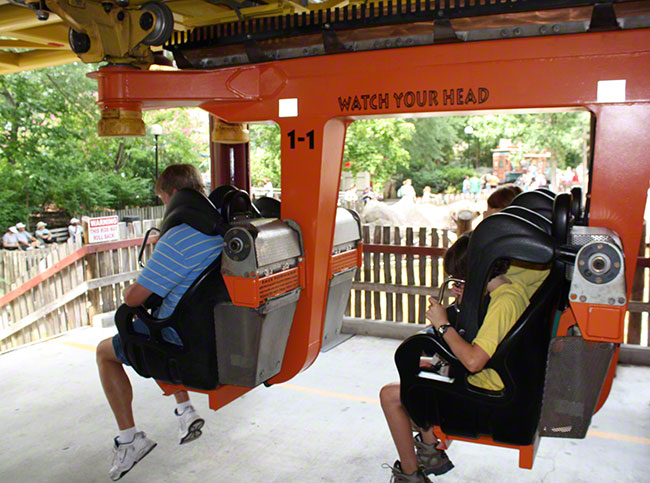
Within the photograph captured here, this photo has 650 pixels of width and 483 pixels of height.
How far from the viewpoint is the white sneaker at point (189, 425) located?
405 centimetres

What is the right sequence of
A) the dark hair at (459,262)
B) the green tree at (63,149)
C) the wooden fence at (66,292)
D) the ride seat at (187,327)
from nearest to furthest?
the dark hair at (459,262), the ride seat at (187,327), the wooden fence at (66,292), the green tree at (63,149)

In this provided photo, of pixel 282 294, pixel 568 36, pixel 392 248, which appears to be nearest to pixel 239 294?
pixel 282 294

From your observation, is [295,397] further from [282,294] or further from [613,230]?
[613,230]

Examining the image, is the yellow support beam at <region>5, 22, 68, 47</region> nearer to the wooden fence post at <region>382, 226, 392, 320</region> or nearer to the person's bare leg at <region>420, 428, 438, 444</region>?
the wooden fence post at <region>382, 226, 392, 320</region>

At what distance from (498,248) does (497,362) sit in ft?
1.66

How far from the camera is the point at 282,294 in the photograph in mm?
3150

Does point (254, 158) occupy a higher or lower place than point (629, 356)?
higher

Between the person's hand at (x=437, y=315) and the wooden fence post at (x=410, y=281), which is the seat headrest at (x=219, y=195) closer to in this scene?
the person's hand at (x=437, y=315)

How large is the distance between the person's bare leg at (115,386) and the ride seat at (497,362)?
5.93ft

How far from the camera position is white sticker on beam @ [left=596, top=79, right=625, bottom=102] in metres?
2.53

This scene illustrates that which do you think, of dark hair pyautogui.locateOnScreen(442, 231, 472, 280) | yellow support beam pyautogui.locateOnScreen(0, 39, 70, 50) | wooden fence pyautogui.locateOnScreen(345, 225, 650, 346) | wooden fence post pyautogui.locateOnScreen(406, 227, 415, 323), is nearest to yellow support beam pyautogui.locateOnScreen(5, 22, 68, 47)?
yellow support beam pyautogui.locateOnScreen(0, 39, 70, 50)

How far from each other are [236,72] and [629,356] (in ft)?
14.5

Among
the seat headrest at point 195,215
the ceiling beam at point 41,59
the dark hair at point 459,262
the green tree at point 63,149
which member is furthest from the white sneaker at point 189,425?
the green tree at point 63,149

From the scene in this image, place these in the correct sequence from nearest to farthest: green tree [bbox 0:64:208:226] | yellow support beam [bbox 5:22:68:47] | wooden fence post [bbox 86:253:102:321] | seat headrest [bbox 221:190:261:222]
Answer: seat headrest [bbox 221:190:261:222] < yellow support beam [bbox 5:22:68:47] < wooden fence post [bbox 86:253:102:321] < green tree [bbox 0:64:208:226]
